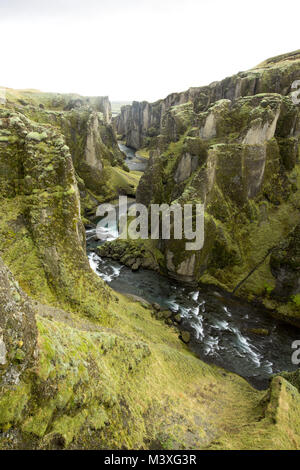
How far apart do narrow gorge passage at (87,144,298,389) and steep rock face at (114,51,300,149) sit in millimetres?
24602

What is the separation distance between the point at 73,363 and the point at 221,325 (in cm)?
2268

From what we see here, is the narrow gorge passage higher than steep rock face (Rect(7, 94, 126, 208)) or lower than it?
lower

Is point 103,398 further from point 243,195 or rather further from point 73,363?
point 243,195

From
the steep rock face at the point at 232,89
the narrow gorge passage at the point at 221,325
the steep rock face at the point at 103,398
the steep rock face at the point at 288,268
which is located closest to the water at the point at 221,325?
the narrow gorge passage at the point at 221,325

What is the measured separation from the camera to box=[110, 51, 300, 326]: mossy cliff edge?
32188 millimetres

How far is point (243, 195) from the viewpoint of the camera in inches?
1486

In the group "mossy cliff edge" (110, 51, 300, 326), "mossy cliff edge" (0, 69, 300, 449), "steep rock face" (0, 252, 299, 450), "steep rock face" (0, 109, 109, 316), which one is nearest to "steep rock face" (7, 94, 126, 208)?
"mossy cliff edge" (110, 51, 300, 326)

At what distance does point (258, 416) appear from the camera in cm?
1161

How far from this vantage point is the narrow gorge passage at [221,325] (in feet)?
74.6

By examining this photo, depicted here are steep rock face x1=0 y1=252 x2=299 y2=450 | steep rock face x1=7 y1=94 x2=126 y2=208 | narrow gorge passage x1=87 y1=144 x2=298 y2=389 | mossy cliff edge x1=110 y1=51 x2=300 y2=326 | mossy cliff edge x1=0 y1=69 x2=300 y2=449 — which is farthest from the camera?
steep rock face x1=7 y1=94 x2=126 y2=208

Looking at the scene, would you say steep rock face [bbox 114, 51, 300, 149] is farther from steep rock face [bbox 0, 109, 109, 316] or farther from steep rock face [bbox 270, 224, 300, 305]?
steep rock face [bbox 0, 109, 109, 316]

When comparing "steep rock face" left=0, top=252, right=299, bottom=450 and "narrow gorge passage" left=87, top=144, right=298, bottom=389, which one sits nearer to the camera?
"steep rock face" left=0, top=252, right=299, bottom=450

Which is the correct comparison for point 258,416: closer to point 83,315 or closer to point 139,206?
point 83,315
